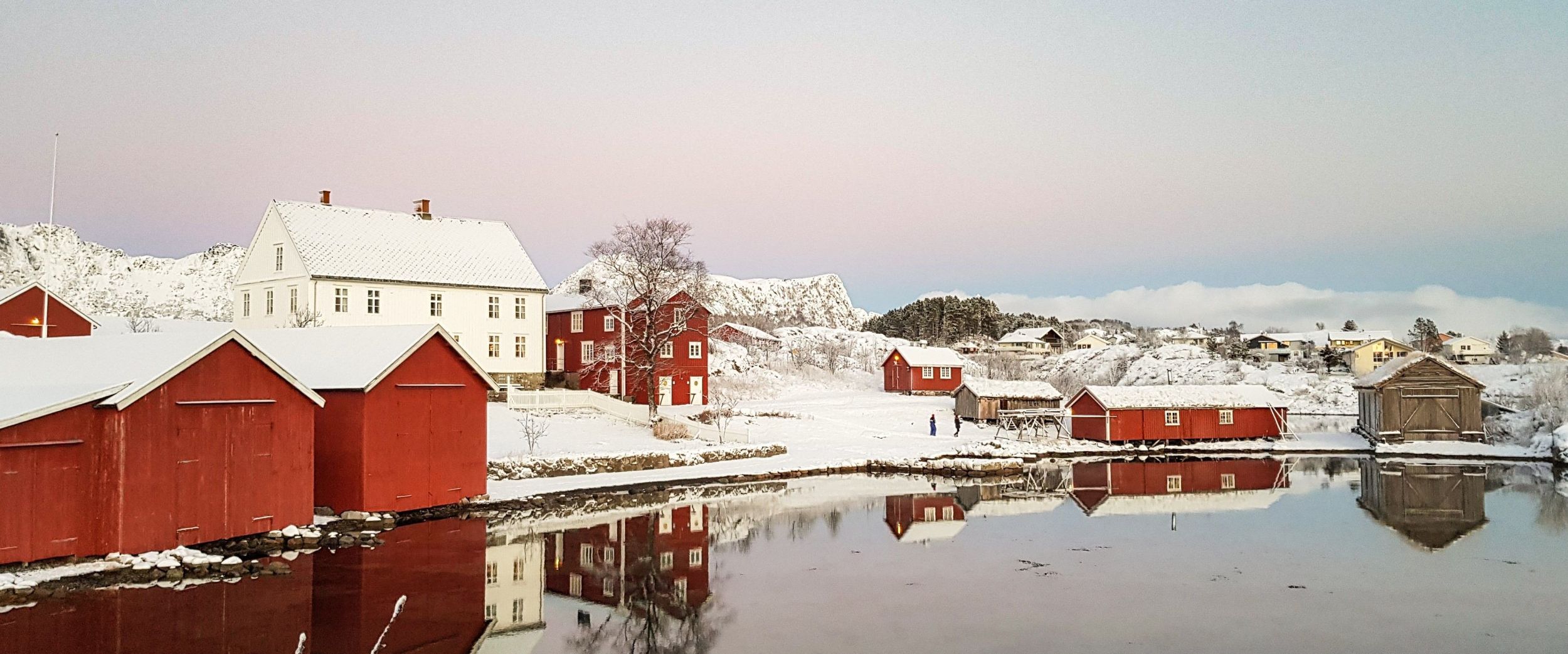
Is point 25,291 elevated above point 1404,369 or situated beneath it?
elevated above

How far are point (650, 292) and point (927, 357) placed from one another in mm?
28941

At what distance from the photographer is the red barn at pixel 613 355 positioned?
4991 cm

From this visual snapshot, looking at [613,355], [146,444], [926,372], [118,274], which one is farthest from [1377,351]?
[118,274]

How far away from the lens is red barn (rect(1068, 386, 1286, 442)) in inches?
1869

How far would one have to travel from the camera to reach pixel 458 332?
4512 centimetres

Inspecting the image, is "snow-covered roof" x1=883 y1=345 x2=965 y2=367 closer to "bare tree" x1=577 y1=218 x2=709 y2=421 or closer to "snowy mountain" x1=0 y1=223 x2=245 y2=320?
"bare tree" x1=577 y1=218 x2=709 y2=421

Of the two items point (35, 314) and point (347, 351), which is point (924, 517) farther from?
point (35, 314)

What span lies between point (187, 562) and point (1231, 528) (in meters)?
21.9

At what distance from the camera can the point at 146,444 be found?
17391 mm

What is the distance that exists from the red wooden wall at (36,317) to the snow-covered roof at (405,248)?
8.37m

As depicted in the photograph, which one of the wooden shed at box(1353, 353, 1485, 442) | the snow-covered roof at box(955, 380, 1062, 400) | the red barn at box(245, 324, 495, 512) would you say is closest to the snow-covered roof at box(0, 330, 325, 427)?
the red barn at box(245, 324, 495, 512)

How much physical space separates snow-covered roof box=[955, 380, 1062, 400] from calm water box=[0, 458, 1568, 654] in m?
24.4

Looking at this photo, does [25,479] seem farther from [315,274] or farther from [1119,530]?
[315,274]

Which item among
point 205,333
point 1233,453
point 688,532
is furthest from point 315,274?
point 1233,453
